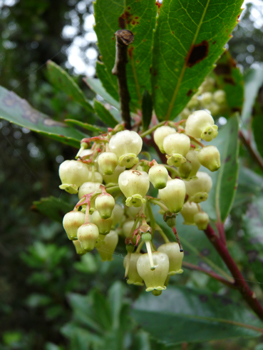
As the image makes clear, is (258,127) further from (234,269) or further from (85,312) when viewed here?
(85,312)

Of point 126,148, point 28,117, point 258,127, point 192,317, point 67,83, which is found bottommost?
point 192,317

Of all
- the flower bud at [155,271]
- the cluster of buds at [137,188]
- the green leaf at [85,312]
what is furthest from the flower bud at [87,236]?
the green leaf at [85,312]

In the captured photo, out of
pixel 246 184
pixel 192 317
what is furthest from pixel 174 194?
pixel 246 184

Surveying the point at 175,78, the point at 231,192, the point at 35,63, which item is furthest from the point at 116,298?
the point at 35,63

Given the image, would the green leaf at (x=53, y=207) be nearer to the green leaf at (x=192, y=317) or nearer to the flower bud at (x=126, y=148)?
the flower bud at (x=126, y=148)

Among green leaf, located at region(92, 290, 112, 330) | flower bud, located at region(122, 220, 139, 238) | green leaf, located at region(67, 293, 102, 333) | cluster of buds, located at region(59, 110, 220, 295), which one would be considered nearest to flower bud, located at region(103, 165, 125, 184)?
cluster of buds, located at region(59, 110, 220, 295)

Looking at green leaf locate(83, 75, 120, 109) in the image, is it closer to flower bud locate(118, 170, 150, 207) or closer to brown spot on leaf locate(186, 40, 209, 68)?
brown spot on leaf locate(186, 40, 209, 68)

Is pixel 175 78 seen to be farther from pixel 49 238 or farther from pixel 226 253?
pixel 49 238
